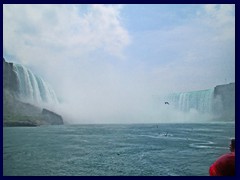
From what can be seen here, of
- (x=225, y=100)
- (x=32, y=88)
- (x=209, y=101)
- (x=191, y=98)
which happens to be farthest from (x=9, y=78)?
(x=225, y=100)

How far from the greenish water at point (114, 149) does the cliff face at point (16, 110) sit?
5.3 inches

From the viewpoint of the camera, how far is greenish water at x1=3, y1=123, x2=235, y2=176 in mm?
4184

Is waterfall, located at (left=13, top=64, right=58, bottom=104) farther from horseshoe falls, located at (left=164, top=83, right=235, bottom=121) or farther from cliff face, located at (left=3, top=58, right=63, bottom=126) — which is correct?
horseshoe falls, located at (left=164, top=83, right=235, bottom=121)

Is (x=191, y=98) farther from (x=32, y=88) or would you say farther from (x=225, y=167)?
(x=32, y=88)

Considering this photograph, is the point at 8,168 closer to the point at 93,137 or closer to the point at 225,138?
the point at 93,137

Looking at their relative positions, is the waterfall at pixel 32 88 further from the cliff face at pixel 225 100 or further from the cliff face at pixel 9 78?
the cliff face at pixel 225 100

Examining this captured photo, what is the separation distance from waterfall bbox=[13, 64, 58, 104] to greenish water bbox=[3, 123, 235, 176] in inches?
20.4

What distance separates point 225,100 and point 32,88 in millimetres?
3280

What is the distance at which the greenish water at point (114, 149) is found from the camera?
4.18m

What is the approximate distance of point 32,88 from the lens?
193 inches

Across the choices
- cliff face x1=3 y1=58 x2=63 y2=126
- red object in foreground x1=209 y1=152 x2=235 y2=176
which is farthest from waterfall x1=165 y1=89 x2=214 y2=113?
cliff face x1=3 y1=58 x2=63 y2=126

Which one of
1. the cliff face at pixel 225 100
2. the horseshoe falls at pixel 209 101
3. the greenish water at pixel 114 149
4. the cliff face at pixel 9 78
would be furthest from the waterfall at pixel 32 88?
the cliff face at pixel 225 100
